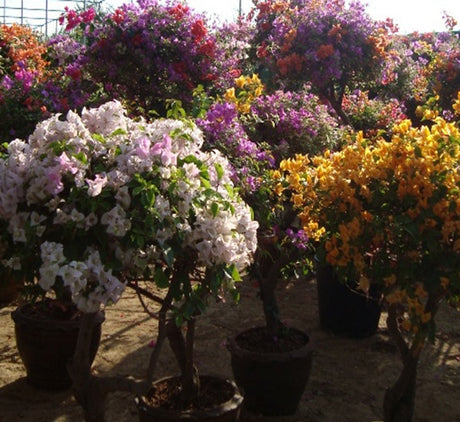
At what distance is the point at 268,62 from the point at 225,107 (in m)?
3.55

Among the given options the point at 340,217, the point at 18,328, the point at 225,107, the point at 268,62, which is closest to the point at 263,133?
the point at 225,107

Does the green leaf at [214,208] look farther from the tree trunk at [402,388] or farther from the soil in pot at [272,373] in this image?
the soil in pot at [272,373]

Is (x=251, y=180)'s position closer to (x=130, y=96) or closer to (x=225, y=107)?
(x=225, y=107)

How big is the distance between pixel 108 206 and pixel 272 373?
1.70 m

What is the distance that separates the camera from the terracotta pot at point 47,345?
3725 mm

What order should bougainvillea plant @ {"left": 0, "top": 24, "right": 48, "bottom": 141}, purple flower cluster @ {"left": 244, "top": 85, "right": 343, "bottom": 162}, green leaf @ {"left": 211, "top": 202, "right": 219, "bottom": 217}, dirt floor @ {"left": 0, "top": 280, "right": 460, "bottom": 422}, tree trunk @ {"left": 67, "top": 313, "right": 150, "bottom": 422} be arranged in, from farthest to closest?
bougainvillea plant @ {"left": 0, "top": 24, "right": 48, "bottom": 141} → purple flower cluster @ {"left": 244, "top": 85, "right": 343, "bottom": 162} → dirt floor @ {"left": 0, "top": 280, "right": 460, "bottom": 422} → tree trunk @ {"left": 67, "top": 313, "right": 150, "bottom": 422} → green leaf @ {"left": 211, "top": 202, "right": 219, "bottom": 217}

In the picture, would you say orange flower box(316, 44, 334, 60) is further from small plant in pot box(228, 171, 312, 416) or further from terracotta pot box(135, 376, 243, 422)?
terracotta pot box(135, 376, 243, 422)

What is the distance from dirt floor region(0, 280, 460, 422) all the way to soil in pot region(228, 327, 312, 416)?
3.1 inches

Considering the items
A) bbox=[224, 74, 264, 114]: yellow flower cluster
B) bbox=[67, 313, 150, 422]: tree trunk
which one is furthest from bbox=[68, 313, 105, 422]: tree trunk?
bbox=[224, 74, 264, 114]: yellow flower cluster

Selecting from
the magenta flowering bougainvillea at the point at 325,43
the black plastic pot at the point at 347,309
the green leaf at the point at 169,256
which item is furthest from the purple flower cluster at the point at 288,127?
the magenta flowering bougainvillea at the point at 325,43

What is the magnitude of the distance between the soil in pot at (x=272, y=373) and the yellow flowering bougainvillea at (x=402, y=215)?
80 cm

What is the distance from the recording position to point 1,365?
4195 mm

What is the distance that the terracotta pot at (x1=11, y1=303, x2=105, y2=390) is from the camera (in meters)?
3.72

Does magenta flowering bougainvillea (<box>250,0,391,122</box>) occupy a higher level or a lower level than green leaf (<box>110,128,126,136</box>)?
higher
